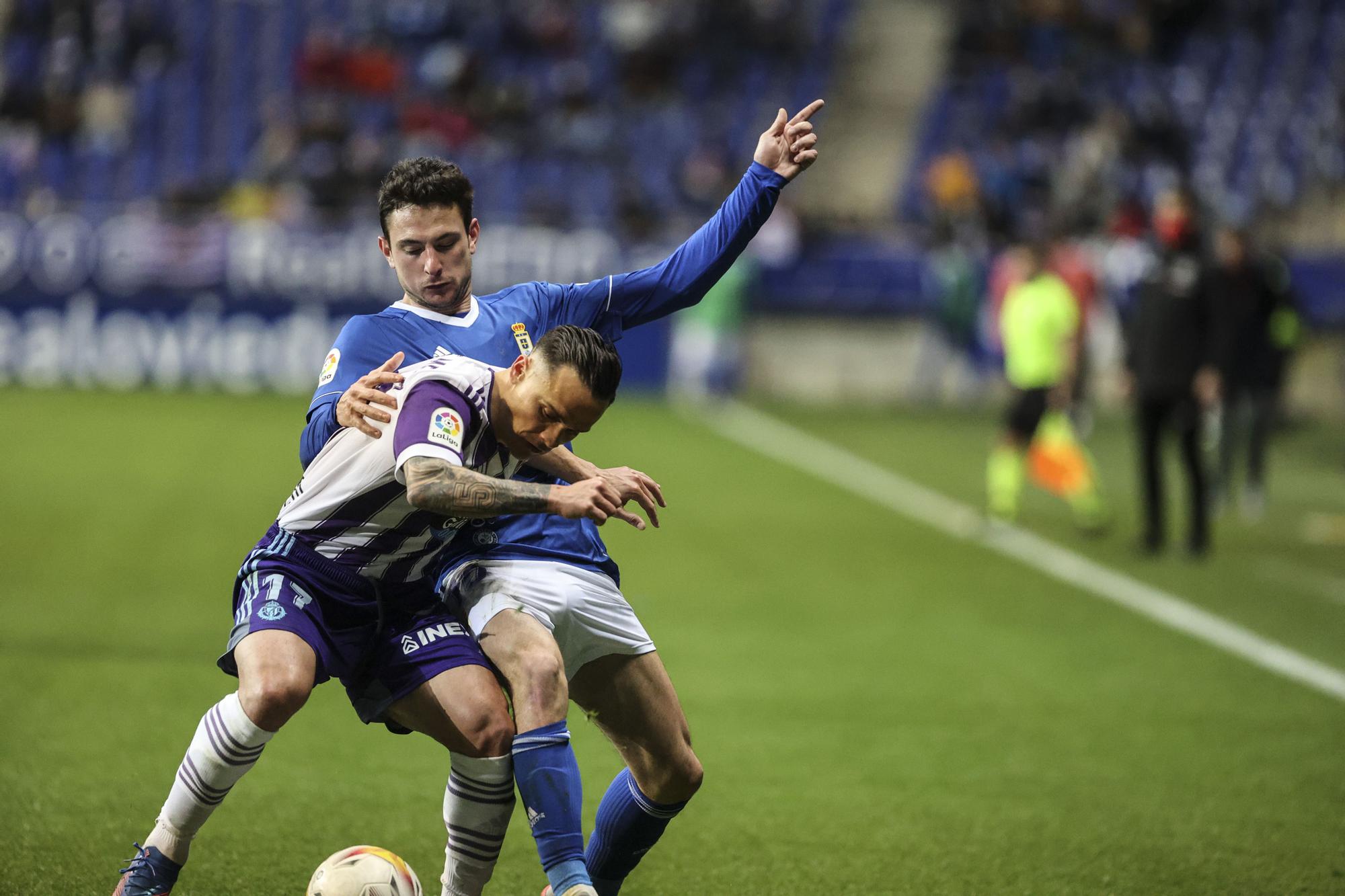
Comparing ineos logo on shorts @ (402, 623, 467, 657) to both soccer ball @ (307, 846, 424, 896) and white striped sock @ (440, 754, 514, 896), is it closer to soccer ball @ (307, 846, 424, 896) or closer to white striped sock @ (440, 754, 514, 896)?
white striped sock @ (440, 754, 514, 896)

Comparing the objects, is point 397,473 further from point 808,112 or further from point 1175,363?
point 1175,363

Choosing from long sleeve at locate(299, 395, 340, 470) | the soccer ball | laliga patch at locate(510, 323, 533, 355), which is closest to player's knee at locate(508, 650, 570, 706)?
the soccer ball

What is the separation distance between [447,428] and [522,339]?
0.65 meters

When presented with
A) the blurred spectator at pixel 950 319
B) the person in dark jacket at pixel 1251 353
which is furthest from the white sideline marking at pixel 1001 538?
the blurred spectator at pixel 950 319

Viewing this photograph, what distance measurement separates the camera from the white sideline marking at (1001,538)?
827 cm

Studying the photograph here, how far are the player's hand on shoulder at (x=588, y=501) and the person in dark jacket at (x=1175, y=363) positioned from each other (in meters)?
8.14

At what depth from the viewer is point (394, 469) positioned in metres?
3.90

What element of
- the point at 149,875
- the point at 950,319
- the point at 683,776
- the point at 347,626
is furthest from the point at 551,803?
the point at 950,319

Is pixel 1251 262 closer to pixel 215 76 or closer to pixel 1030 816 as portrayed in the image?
pixel 1030 816

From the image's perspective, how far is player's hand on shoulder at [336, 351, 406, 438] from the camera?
12.8 ft

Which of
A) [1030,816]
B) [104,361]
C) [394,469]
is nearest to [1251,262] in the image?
[1030,816]

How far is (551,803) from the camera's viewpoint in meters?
3.84

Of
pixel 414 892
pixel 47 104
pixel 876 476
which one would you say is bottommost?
pixel 876 476

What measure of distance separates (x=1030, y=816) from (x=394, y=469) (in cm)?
284
